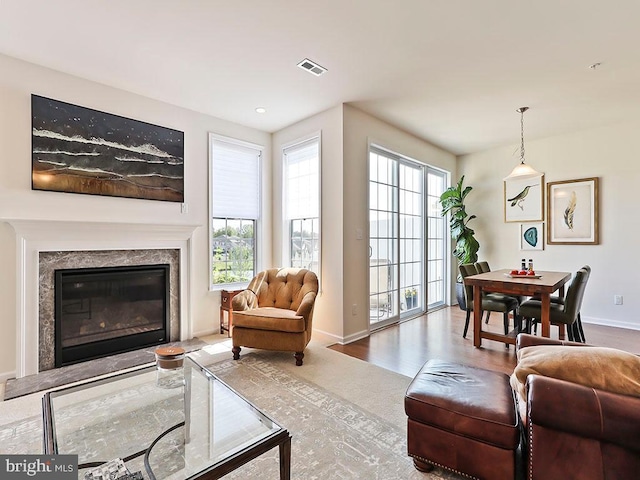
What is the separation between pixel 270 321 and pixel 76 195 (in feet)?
7.48

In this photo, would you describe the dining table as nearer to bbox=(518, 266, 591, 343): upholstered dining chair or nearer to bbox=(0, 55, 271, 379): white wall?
bbox=(518, 266, 591, 343): upholstered dining chair

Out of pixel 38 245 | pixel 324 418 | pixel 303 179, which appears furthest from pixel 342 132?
pixel 38 245

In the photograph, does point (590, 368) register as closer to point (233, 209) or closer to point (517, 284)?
point (517, 284)

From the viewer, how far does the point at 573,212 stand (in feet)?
15.7

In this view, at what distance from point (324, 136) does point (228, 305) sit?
2445 mm

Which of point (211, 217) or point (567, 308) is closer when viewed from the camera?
point (567, 308)

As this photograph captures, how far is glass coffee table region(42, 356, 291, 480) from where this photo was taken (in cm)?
131

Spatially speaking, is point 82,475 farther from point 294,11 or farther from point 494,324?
point 494,324

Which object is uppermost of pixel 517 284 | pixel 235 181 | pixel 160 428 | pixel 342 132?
pixel 342 132

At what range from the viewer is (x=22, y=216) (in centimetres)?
283

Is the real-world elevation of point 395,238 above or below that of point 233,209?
below

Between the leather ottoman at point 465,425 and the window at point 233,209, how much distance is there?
10.4ft

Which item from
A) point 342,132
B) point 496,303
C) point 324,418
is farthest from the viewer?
point 342,132

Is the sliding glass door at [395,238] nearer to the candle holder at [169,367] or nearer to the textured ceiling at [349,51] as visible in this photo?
the textured ceiling at [349,51]
